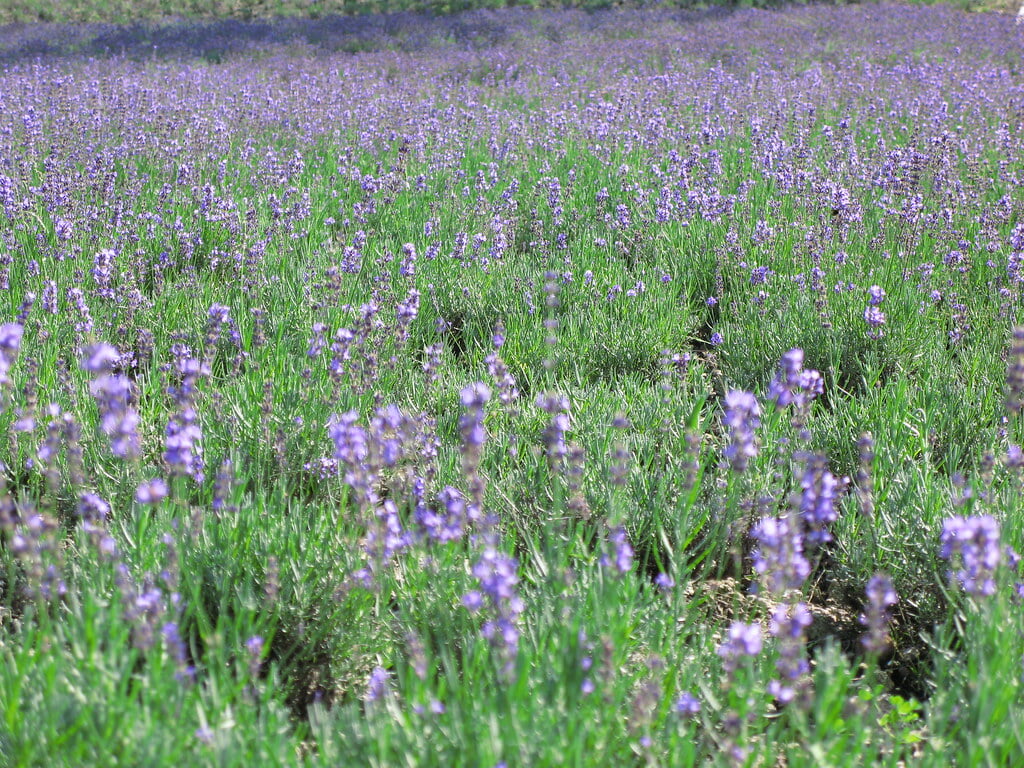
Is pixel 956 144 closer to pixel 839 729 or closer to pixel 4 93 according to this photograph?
pixel 839 729

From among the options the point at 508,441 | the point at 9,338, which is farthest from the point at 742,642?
the point at 9,338

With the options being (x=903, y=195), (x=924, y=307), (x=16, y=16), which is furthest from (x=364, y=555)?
(x=16, y=16)

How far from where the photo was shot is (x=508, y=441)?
259 cm

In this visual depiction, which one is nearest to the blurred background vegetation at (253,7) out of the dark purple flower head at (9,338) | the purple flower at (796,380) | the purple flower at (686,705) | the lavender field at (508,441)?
the lavender field at (508,441)

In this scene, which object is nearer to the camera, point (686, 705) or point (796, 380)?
point (686, 705)

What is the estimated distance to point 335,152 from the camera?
20.5 ft

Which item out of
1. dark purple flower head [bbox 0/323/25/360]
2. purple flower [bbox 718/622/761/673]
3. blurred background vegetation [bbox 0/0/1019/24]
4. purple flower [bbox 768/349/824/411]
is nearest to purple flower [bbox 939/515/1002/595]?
purple flower [bbox 718/622/761/673]

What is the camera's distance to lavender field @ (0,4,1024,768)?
1491 millimetres

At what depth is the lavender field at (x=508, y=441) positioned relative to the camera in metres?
1.49

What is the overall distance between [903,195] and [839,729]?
148 inches

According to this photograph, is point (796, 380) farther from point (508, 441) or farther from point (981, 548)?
point (508, 441)

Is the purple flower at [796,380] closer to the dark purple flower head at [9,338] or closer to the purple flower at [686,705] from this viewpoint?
the purple flower at [686,705]

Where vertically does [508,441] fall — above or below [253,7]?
below

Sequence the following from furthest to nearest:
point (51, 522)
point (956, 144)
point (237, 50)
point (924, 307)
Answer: point (237, 50)
point (956, 144)
point (924, 307)
point (51, 522)
